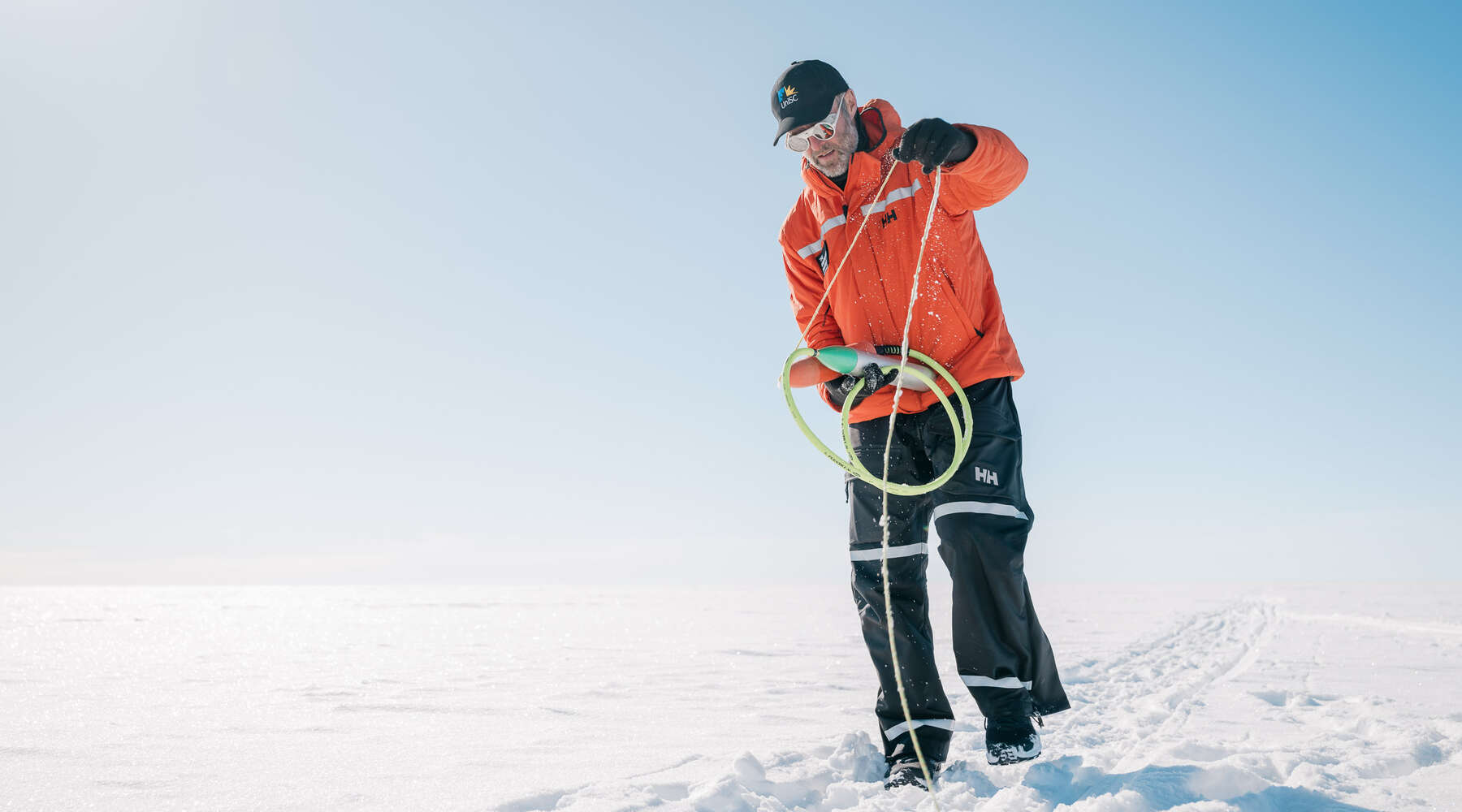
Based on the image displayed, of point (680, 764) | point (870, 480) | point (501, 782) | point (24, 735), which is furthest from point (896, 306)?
point (24, 735)

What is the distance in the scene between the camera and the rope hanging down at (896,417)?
7.33ft

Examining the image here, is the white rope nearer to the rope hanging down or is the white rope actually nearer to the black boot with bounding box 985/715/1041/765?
the rope hanging down

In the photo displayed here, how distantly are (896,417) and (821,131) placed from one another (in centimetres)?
91

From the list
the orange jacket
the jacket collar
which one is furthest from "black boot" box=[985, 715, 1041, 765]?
the jacket collar

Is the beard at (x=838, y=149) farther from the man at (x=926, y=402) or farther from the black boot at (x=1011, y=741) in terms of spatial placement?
the black boot at (x=1011, y=741)

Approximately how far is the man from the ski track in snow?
0.17m

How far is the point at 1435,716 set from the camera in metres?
2.85

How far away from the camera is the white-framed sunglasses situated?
8.01 ft

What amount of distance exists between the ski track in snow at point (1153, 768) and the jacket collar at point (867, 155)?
1716 mm

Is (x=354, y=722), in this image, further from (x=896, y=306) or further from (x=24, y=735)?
(x=896, y=306)

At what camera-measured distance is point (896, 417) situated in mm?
2537

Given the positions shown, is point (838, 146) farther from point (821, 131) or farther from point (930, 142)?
point (930, 142)

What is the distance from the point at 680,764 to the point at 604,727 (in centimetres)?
92

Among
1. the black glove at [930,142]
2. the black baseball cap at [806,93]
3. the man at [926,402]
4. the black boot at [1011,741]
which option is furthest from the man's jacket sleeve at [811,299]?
the black boot at [1011,741]
